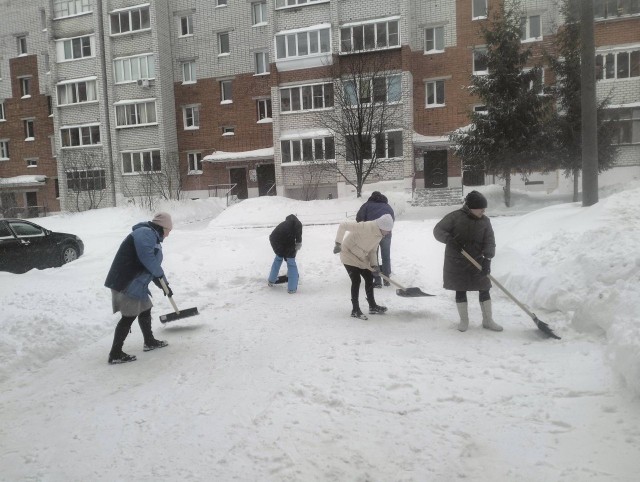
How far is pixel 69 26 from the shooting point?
33.1 metres

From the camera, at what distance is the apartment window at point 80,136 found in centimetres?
3319

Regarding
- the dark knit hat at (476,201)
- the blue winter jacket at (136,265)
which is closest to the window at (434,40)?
the dark knit hat at (476,201)

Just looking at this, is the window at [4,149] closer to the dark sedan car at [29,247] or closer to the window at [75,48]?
the window at [75,48]

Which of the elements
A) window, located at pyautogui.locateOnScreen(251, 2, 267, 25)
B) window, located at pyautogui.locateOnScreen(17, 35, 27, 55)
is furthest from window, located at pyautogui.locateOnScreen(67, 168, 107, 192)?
window, located at pyautogui.locateOnScreen(17, 35, 27, 55)

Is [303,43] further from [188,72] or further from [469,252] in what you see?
[469,252]

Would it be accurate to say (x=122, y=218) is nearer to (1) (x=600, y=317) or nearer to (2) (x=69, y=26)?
(2) (x=69, y=26)

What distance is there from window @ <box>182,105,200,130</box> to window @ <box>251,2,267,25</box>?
6.66m

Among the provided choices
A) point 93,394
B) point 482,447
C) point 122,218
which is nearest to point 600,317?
point 482,447

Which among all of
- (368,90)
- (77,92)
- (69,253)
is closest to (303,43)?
(368,90)

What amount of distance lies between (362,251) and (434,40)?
2524 cm

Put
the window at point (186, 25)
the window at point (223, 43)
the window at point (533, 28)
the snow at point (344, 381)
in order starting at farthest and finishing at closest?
1. the window at point (186, 25)
2. the window at point (223, 43)
3. the window at point (533, 28)
4. the snow at point (344, 381)

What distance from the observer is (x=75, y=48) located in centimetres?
3338

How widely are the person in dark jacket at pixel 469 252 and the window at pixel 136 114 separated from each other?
2963 centimetres

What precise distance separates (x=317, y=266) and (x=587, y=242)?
5.29 meters
